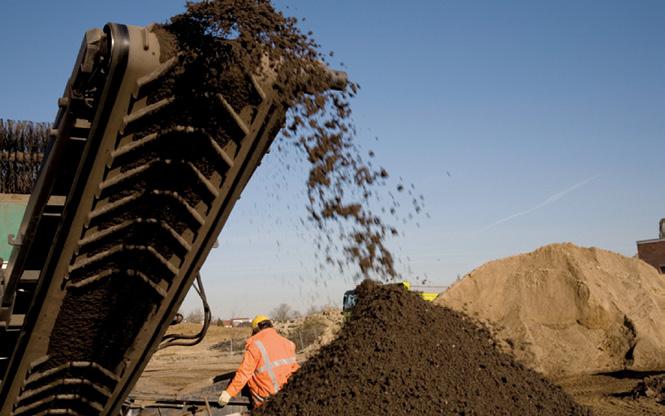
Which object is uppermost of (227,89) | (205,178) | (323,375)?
(227,89)

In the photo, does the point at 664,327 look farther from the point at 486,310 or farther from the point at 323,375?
the point at 323,375

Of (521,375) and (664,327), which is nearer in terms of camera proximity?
(521,375)

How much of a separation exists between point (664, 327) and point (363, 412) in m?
13.7

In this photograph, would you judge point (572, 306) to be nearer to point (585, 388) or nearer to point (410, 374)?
point (585, 388)

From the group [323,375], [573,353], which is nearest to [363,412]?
[323,375]

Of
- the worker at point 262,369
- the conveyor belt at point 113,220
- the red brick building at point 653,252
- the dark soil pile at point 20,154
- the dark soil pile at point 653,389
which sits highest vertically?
the red brick building at point 653,252

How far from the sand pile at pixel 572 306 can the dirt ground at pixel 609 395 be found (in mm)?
1488

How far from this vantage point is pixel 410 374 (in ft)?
14.3

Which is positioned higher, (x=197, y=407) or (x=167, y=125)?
(x=167, y=125)

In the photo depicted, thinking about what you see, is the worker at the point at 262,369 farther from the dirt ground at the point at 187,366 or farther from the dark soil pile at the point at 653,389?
the dark soil pile at the point at 653,389

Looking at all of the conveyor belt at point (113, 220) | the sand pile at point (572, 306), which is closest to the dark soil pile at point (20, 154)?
the conveyor belt at point (113, 220)

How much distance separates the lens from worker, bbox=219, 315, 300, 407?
5.56 meters

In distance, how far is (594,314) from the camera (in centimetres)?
1582

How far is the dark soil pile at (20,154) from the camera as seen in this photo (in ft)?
22.4
